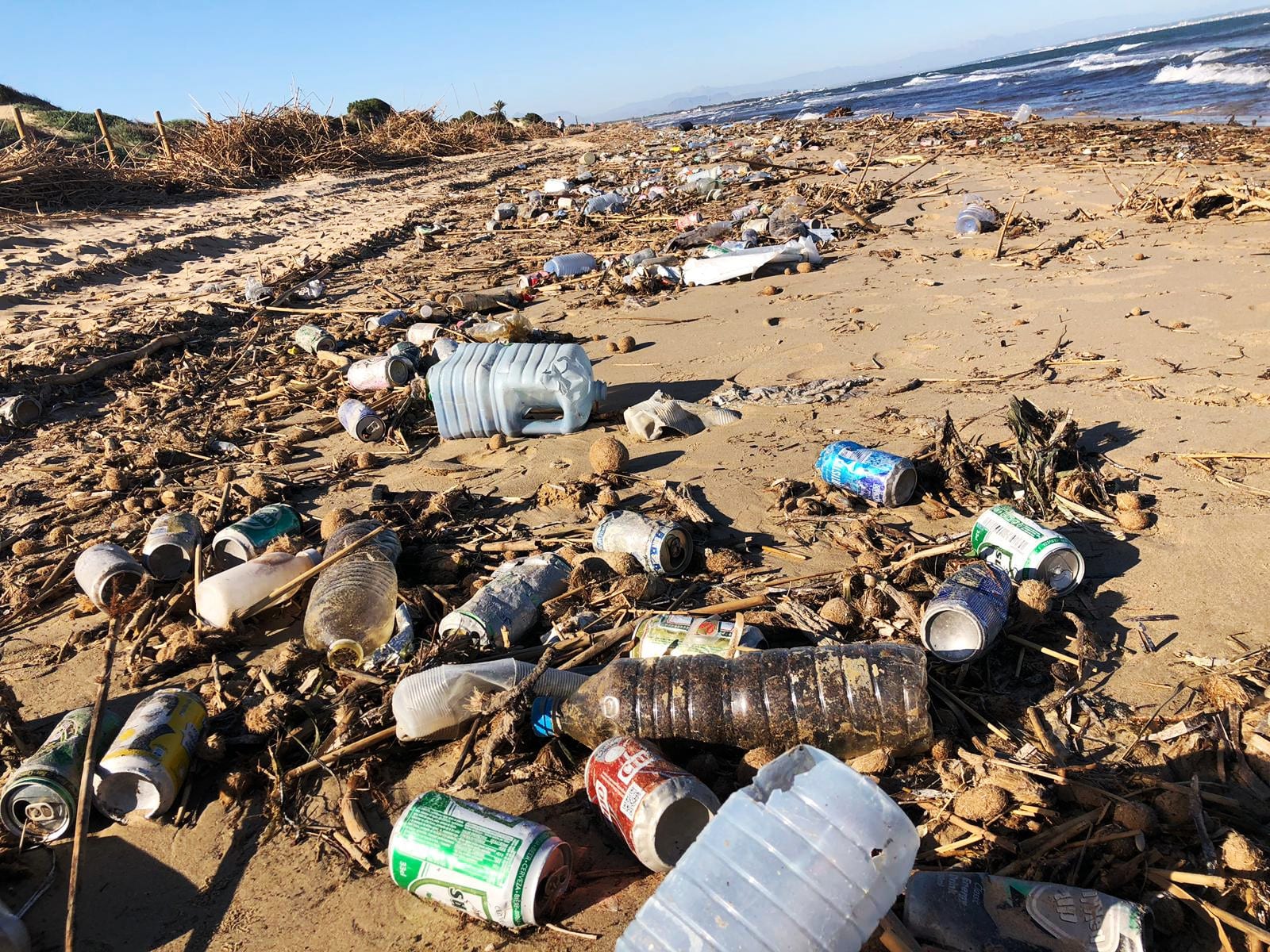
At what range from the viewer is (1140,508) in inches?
111

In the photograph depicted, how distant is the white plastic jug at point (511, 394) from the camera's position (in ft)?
13.2

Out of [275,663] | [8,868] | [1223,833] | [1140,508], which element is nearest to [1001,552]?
[1140,508]

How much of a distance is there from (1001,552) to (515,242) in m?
7.92

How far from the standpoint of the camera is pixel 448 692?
209 cm

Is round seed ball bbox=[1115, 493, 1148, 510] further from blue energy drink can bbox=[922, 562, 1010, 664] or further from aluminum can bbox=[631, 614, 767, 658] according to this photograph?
aluminum can bbox=[631, 614, 767, 658]

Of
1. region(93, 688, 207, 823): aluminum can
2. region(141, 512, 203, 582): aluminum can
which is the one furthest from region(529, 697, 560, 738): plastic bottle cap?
region(141, 512, 203, 582): aluminum can

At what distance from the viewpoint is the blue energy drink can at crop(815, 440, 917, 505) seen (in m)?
2.92

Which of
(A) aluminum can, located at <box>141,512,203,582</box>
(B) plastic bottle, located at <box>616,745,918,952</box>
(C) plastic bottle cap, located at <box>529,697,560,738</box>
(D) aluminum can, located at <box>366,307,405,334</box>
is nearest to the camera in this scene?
(B) plastic bottle, located at <box>616,745,918,952</box>

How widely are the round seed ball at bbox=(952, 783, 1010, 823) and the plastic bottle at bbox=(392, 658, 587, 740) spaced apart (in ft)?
3.22

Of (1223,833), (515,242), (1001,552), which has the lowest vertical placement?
(1223,833)

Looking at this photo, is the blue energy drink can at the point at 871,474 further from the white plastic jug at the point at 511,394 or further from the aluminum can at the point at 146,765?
the aluminum can at the point at 146,765

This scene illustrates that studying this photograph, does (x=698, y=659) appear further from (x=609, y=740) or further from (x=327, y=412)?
(x=327, y=412)

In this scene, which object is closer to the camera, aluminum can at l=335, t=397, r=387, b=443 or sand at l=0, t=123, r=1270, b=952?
sand at l=0, t=123, r=1270, b=952

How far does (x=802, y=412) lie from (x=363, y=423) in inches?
93.4
